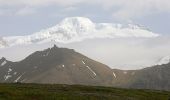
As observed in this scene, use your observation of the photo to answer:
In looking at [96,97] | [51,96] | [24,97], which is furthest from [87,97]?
[24,97]

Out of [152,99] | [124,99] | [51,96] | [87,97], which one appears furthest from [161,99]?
[51,96]

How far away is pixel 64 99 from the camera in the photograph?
7356 centimetres

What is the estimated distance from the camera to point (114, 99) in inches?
3174

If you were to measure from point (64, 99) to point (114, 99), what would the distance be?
11.4 metres

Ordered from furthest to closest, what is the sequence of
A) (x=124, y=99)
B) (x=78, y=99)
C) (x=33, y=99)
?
(x=124, y=99) → (x=78, y=99) → (x=33, y=99)

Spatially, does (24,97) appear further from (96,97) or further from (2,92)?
(96,97)

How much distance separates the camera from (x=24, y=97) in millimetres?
72562

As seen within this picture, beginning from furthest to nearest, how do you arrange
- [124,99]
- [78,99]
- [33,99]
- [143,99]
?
[143,99], [124,99], [78,99], [33,99]

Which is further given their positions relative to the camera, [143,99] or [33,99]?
[143,99]

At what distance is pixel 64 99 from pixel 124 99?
48.9ft

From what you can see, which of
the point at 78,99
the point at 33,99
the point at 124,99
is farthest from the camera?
the point at 124,99

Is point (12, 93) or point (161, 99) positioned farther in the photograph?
point (161, 99)

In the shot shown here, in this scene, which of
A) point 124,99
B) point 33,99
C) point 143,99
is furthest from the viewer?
point 143,99

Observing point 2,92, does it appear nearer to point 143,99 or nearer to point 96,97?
point 96,97
